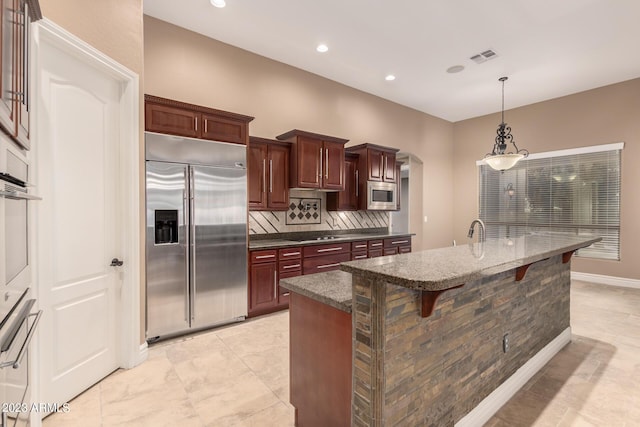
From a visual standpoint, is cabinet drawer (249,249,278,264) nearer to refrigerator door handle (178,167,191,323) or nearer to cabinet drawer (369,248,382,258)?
refrigerator door handle (178,167,191,323)

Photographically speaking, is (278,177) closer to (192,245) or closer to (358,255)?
(192,245)

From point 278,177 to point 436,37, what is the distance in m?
2.71

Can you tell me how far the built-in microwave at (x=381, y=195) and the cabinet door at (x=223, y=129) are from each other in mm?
2390

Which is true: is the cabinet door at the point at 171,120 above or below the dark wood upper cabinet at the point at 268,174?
above

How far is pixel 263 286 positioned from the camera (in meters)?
3.74

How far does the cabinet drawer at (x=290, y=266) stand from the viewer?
387 cm

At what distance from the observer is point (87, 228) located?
7.40ft

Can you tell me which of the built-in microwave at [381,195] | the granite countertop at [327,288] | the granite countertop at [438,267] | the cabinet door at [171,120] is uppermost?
the cabinet door at [171,120]

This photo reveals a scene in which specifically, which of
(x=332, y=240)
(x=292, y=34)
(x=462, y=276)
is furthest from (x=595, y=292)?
(x=292, y=34)

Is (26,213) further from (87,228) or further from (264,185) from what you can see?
→ (264,185)

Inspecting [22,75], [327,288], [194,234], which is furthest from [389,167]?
[22,75]

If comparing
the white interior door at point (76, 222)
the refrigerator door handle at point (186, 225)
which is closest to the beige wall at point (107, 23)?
the white interior door at point (76, 222)

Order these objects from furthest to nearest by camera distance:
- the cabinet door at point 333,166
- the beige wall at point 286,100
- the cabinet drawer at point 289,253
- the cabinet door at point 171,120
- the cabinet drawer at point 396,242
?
the cabinet drawer at point 396,242, the cabinet door at point 333,166, the cabinet drawer at point 289,253, the beige wall at point 286,100, the cabinet door at point 171,120

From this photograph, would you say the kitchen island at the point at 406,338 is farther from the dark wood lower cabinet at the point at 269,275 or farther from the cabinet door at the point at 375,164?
the cabinet door at the point at 375,164
